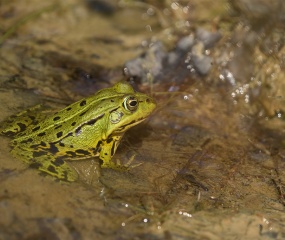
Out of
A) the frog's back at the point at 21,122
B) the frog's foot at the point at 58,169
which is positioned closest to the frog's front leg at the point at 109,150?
the frog's foot at the point at 58,169

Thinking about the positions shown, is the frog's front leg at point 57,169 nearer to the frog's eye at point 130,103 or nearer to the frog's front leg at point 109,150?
the frog's front leg at point 109,150

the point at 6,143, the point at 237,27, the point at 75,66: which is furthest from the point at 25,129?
the point at 237,27

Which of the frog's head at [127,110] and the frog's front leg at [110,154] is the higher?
the frog's head at [127,110]

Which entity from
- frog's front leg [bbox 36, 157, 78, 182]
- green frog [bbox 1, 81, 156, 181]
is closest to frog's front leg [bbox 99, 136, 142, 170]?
green frog [bbox 1, 81, 156, 181]

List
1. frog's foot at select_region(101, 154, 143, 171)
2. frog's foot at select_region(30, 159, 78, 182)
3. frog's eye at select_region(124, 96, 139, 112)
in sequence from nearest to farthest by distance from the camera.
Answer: frog's foot at select_region(30, 159, 78, 182) → frog's foot at select_region(101, 154, 143, 171) → frog's eye at select_region(124, 96, 139, 112)

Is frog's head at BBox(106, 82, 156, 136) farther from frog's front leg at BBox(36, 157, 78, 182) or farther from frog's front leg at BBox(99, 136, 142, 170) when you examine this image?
frog's front leg at BBox(36, 157, 78, 182)

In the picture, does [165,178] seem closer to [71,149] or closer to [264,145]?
[71,149]

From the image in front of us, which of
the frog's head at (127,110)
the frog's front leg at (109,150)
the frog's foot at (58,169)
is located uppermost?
the frog's head at (127,110)

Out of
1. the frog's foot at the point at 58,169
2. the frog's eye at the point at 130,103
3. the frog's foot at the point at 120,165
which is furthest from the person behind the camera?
the frog's eye at the point at 130,103
